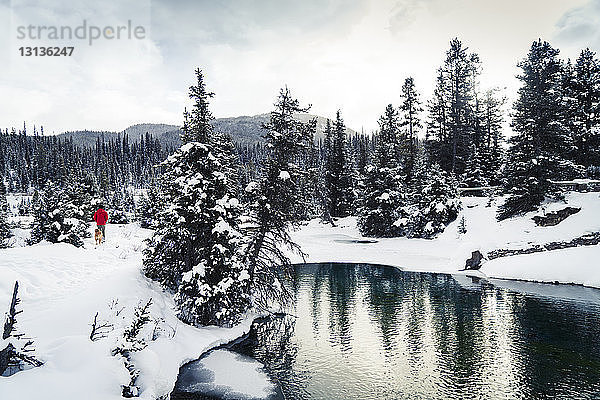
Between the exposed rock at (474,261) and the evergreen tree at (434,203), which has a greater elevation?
the evergreen tree at (434,203)

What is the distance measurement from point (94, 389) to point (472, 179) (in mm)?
46729

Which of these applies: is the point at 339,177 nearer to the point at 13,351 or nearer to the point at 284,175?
the point at 284,175

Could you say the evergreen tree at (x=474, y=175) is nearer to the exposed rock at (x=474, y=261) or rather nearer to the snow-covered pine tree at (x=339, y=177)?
the exposed rock at (x=474, y=261)

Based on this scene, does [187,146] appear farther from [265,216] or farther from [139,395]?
[139,395]

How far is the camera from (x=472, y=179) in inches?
1829

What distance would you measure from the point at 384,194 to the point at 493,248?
52.8 feet

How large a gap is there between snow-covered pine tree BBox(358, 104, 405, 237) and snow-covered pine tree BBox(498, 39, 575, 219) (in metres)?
14.7

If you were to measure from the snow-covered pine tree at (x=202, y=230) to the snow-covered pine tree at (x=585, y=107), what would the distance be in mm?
36881

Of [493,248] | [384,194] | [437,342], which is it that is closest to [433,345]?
[437,342]

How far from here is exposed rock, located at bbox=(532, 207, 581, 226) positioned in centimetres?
3028

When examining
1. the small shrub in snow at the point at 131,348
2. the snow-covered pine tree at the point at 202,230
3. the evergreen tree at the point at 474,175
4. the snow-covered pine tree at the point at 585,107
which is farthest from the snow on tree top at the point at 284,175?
the evergreen tree at the point at 474,175

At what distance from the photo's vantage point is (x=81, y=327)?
11.3 meters

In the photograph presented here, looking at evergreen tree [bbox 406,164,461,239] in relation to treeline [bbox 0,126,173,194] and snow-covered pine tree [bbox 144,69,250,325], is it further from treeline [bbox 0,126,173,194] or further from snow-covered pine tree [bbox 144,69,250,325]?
treeline [bbox 0,126,173,194]

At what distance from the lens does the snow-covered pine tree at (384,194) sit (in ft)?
152
